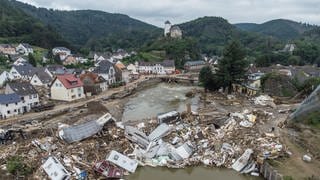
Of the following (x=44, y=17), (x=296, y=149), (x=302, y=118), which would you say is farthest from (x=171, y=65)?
(x=44, y=17)

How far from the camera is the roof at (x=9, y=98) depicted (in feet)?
100

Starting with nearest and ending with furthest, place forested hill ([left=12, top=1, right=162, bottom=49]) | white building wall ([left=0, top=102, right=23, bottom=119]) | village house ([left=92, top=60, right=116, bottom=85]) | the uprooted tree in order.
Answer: white building wall ([left=0, top=102, right=23, bottom=119]) < the uprooted tree < village house ([left=92, top=60, right=116, bottom=85]) < forested hill ([left=12, top=1, right=162, bottom=49])

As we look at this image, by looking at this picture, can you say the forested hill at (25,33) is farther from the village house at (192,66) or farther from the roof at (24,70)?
the village house at (192,66)

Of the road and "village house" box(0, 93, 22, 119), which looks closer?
the road

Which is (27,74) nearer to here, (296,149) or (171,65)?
(171,65)

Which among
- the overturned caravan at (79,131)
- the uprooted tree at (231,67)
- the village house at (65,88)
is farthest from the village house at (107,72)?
the overturned caravan at (79,131)

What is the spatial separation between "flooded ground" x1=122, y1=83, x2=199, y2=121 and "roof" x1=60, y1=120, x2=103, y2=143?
8.53 m

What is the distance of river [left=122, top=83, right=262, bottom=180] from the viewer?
19569 millimetres

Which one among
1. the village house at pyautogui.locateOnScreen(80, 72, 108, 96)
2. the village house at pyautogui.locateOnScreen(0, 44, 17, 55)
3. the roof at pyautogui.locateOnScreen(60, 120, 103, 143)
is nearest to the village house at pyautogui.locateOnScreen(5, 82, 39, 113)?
the village house at pyautogui.locateOnScreen(80, 72, 108, 96)

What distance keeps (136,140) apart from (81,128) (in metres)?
3.93

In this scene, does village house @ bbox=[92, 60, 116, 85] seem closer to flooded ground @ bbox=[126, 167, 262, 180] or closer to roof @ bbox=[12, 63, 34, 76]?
roof @ bbox=[12, 63, 34, 76]

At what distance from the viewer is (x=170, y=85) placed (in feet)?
194

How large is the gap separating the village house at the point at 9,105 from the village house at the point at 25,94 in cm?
64

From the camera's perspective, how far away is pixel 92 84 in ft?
141
